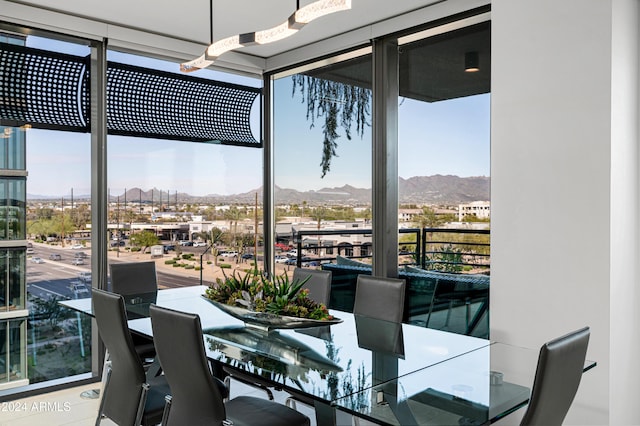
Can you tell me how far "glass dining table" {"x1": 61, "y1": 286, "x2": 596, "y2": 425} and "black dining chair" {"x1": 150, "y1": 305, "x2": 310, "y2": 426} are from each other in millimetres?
150

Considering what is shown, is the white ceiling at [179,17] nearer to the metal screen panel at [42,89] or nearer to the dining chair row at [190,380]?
the metal screen panel at [42,89]

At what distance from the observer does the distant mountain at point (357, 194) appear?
3826mm

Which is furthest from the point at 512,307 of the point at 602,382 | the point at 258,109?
the point at 258,109

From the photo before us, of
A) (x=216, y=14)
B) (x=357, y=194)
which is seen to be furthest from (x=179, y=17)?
(x=357, y=194)

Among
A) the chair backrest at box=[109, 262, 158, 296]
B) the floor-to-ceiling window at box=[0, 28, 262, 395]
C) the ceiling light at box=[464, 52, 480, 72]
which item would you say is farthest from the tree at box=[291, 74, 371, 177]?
the chair backrest at box=[109, 262, 158, 296]

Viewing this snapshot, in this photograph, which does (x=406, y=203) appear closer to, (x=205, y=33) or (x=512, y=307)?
(x=512, y=307)

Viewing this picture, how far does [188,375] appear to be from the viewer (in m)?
2.19

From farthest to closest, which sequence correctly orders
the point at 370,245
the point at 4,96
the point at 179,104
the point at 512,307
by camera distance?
the point at 179,104, the point at 370,245, the point at 4,96, the point at 512,307

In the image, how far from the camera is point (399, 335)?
→ 9.34 feet

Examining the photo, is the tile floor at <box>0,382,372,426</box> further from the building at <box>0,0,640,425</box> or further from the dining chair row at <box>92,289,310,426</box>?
the building at <box>0,0,640,425</box>

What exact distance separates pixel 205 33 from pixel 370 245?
230 centimetres

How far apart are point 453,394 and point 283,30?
71.2 inches

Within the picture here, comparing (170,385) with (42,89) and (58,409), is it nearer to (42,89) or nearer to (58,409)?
(58,409)

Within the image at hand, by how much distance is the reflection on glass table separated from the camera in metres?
1.71
